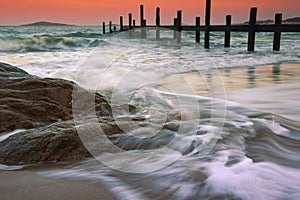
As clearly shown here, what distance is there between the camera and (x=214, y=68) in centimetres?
763

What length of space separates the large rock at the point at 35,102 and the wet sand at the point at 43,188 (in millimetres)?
798

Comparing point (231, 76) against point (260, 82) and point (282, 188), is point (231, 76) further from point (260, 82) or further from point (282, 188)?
point (282, 188)

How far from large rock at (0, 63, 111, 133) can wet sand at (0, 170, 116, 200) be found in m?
0.80

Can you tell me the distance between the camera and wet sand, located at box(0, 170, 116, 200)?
1.55 meters

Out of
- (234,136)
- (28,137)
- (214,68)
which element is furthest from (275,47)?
(28,137)

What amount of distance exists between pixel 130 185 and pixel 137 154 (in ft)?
1.23

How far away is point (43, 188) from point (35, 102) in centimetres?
133

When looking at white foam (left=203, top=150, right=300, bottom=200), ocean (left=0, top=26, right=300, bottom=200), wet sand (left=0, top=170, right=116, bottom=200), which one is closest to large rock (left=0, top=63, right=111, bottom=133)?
ocean (left=0, top=26, right=300, bottom=200)

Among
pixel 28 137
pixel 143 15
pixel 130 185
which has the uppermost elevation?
pixel 143 15

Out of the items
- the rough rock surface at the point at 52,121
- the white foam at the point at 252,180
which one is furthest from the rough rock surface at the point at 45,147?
the white foam at the point at 252,180

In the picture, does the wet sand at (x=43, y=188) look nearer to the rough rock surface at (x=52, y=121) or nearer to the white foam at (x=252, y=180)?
the rough rock surface at (x=52, y=121)

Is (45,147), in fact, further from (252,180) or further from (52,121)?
(252,180)

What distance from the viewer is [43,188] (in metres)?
1.63

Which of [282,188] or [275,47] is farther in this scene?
[275,47]
